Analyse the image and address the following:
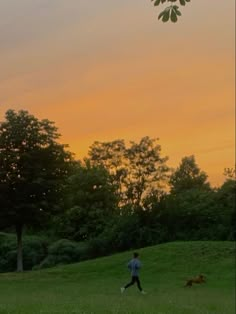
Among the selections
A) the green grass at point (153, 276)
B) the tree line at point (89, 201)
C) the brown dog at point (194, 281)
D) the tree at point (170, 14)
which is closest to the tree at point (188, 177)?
the tree line at point (89, 201)

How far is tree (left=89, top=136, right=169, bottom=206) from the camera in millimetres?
81375

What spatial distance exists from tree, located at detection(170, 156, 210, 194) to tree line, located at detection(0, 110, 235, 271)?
0.74 meters

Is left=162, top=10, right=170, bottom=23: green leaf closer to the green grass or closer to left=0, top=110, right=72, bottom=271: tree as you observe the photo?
the green grass

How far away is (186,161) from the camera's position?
382 feet

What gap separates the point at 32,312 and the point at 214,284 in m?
18.7

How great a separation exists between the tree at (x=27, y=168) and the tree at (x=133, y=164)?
39.0 meters

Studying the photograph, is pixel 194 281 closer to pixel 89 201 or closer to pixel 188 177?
pixel 89 201

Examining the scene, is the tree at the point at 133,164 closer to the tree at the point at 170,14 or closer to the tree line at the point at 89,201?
the tree line at the point at 89,201

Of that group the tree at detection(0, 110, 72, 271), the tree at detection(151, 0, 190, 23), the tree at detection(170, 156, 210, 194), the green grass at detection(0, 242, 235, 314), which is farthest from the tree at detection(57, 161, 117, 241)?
the tree at detection(151, 0, 190, 23)

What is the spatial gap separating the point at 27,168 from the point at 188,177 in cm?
6748

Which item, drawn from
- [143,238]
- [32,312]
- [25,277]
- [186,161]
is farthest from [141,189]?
[32,312]

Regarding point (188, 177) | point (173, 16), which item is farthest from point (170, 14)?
point (188, 177)

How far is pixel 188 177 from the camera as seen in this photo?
4163 inches

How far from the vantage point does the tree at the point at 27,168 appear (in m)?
40.6
